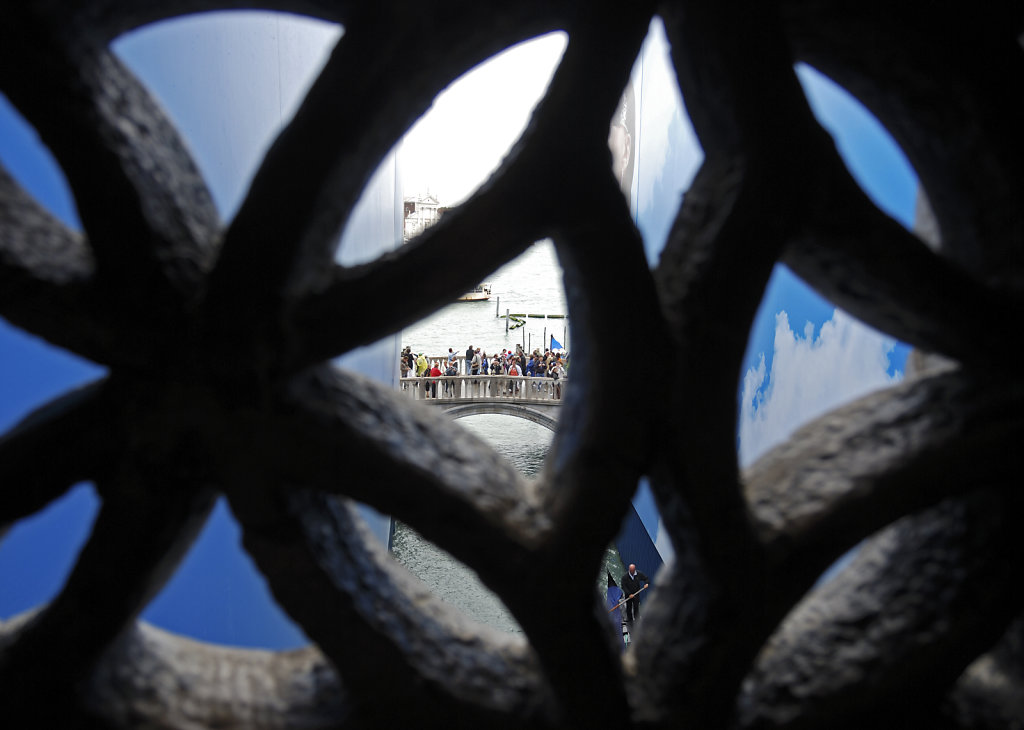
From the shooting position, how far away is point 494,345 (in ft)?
44.3

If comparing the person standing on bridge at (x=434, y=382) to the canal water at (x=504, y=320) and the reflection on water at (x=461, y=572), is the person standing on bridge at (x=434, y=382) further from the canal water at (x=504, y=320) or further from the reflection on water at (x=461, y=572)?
the canal water at (x=504, y=320)

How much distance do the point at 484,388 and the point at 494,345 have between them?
3936 mm

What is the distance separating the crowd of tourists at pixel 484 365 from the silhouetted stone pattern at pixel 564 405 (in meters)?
8.89

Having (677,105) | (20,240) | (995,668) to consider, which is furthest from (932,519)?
(677,105)

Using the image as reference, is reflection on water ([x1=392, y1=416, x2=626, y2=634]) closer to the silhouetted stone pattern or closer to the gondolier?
the gondolier

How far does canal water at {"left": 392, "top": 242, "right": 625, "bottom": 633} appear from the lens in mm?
6184

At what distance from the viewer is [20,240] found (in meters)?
0.75

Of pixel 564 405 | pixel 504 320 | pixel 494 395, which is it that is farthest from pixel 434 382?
pixel 564 405

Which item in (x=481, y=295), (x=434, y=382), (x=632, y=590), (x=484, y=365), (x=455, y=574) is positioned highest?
(x=481, y=295)

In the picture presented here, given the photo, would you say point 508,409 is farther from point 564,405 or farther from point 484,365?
point 564,405

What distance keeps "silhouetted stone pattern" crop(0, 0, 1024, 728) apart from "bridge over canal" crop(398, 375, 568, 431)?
28.2 feet

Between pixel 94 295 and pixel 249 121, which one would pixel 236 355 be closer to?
pixel 94 295

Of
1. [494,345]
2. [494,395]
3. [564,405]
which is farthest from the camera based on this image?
[494,345]

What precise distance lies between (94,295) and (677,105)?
410cm
